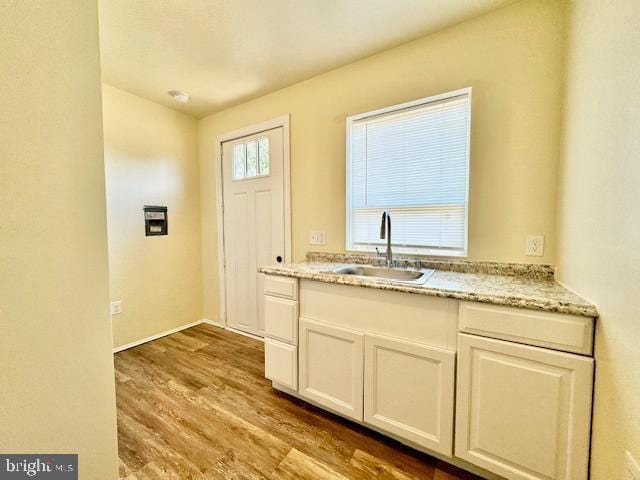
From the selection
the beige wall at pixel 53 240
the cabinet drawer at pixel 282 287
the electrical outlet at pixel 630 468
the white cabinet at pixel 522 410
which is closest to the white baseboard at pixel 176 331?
the cabinet drawer at pixel 282 287

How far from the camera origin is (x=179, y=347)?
2.62 m

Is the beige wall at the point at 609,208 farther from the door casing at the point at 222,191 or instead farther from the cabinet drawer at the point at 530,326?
the door casing at the point at 222,191

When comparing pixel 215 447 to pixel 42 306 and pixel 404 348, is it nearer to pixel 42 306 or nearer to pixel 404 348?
pixel 404 348

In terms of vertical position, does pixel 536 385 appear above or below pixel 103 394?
below

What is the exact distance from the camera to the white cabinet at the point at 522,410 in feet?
3.39

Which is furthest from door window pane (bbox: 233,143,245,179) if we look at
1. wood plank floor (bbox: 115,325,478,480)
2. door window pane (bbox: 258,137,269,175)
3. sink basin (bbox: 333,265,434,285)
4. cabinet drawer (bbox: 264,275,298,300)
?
wood plank floor (bbox: 115,325,478,480)

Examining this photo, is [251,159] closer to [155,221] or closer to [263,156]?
[263,156]

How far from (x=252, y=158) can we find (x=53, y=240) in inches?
88.7

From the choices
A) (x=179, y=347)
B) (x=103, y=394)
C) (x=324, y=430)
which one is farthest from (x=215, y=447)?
(x=179, y=347)

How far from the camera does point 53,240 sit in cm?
66

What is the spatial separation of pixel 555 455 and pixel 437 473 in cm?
53

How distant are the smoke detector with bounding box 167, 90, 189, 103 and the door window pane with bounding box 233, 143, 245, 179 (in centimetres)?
62

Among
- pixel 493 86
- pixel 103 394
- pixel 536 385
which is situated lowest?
pixel 536 385

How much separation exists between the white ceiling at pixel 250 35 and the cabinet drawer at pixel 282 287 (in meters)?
1.63
